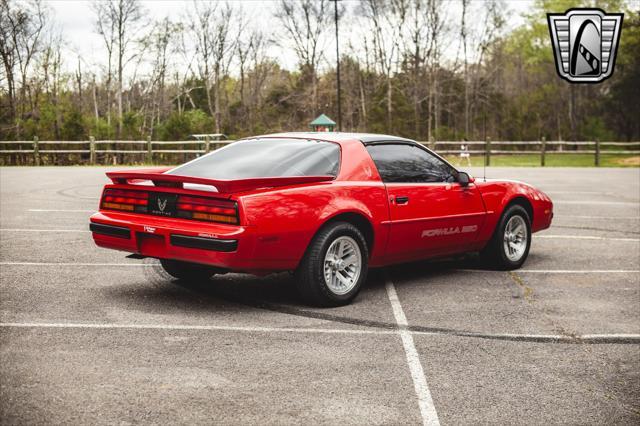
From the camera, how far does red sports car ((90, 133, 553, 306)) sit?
222 inches

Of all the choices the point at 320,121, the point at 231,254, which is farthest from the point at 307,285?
the point at 320,121

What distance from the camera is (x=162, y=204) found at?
598 centimetres

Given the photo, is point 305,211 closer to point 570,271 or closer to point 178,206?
point 178,206

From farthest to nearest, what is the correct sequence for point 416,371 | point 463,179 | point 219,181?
point 463,179, point 219,181, point 416,371

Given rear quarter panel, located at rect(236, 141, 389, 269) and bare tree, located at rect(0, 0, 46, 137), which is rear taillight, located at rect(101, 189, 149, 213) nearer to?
rear quarter panel, located at rect(236, 141, 389, 269)

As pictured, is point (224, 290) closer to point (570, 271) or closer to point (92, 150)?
point (570, 271)

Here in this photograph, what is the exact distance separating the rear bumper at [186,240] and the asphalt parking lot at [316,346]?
0.42m

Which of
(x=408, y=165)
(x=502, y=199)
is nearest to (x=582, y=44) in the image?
(x=502, y=199)

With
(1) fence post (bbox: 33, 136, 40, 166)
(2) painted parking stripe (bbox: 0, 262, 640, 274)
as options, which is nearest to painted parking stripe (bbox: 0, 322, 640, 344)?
(2) painted parking stripe (bbox: 0, 262, 640, 274)

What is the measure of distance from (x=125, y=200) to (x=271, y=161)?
1225mm

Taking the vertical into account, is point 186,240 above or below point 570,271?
above

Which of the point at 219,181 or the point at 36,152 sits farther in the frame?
the point at 36,152

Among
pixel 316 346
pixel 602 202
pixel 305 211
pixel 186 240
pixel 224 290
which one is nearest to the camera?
pixel 316 346

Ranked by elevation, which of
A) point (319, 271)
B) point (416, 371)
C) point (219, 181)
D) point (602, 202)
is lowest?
point (602, 202)
